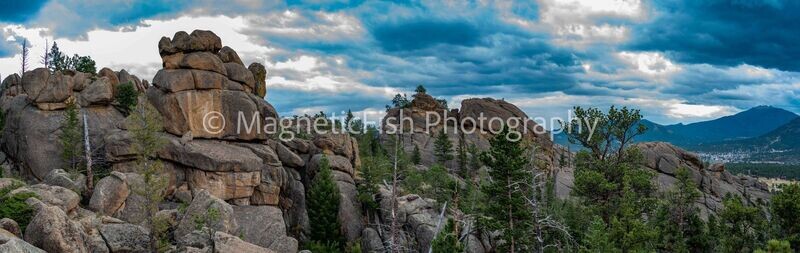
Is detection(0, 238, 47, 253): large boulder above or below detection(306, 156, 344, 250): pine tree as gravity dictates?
above

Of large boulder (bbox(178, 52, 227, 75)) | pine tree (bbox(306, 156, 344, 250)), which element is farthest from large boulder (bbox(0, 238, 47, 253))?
large boulder (bbox(178, 52, 227, 75))

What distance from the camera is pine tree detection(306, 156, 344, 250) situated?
49.6 metres

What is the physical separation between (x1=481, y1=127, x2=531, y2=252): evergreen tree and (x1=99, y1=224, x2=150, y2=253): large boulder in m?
21.6

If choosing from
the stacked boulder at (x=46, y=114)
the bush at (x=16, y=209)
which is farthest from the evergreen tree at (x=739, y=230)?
the stacked boulder at (x=46, y=114)

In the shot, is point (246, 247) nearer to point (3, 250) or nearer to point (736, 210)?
point (3, 250)

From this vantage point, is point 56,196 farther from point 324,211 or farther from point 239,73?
point 239,73

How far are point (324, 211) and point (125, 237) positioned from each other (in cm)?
2225

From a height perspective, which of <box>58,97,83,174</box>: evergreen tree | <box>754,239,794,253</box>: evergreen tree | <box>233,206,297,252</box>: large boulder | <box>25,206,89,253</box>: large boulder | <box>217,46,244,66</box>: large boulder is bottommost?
<box>233,206,297,252</box>: large boulder

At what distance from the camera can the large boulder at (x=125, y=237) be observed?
27.8 metres

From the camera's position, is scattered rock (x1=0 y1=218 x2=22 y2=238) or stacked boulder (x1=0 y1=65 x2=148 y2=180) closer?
scattered rock (x1=0 y1=218 x2=22 y2=238)

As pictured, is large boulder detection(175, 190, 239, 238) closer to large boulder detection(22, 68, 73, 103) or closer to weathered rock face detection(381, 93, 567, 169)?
large boulder detection(22, 68, 73, 103)

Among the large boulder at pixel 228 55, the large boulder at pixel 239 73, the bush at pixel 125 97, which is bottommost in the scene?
the bush at pixel 125 97

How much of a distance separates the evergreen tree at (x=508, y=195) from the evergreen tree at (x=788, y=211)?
45.7 ft

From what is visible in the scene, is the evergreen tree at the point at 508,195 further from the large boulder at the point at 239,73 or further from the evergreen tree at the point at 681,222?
the large boulder at the point at 239,73
